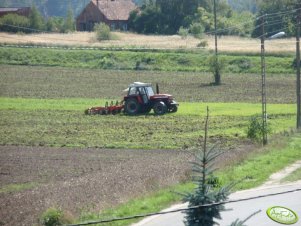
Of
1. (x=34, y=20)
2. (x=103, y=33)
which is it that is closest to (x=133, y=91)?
(x=34, y=20)

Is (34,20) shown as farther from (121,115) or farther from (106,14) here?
(121,115)

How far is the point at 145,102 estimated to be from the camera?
4234 centimetres

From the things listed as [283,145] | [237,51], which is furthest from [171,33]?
[283,145]

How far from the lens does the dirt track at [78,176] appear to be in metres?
19.6

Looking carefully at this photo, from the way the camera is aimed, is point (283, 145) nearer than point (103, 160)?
No

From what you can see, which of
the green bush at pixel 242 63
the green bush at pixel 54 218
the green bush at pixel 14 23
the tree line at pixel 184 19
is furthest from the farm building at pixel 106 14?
the green bush at pixel 54 218

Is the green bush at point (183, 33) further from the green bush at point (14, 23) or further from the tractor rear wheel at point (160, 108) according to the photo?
the tractor rear wheel at point (160, 108)

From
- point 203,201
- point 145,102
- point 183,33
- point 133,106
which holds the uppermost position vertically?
point 183,33

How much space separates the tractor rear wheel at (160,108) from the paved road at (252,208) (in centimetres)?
1814

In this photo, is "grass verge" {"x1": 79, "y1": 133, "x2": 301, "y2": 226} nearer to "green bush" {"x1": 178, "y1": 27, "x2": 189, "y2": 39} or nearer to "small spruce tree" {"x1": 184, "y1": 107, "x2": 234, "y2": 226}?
"small spruce tree" {"x1": 184, "y1": 107, "x2": 234, "y2": 226}

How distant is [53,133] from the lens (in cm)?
3469

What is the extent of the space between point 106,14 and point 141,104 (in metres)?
47.4

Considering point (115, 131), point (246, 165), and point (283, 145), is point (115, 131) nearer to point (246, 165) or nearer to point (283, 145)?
point (283, 145)

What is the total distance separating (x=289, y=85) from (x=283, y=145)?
2695 cm
